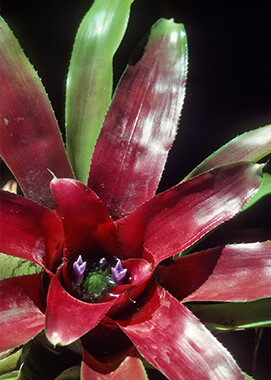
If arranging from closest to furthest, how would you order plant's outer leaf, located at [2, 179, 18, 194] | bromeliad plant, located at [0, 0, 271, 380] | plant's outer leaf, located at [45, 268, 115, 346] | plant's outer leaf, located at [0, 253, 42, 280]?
plant's outer leaf, located at [45, 268, 115, 346] → bromeliad plant, located at [0, 0, 271, 380] → plant's outer leaf, located at [0, 253, 42, 280] → plant's outer leaf, located at [2, 179, 18, 194]

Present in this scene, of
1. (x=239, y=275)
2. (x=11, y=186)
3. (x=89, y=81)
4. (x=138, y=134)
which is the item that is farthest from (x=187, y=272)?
(x=11, y=186)

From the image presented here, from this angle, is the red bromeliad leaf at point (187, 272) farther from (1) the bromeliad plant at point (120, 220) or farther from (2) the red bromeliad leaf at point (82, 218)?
(2) the red bromeliad leaf at point (82, 218)

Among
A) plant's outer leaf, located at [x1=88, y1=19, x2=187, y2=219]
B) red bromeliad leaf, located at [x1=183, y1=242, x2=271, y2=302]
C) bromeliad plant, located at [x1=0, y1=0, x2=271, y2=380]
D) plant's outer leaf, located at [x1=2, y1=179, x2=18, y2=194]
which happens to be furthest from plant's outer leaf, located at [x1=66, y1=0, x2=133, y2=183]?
red bromeliad leaf, located at [x1=183, y1=242, x2=271, y2=302]

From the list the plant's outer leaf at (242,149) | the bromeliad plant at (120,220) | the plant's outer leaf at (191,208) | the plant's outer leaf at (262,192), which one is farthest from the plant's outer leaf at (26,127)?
the plant's outer leaf at (262,192)

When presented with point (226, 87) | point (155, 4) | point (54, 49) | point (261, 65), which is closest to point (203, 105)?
point (226, 87)

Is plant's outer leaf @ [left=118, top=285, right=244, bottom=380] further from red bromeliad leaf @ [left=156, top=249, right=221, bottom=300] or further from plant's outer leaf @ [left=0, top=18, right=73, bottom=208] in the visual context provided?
plant's outer leaf @ [left=0, top=18, right=73, bottom=208]

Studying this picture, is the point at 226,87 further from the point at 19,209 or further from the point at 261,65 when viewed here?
the point at 19,209

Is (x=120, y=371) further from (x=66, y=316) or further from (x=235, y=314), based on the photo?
(x=235, y=314)
